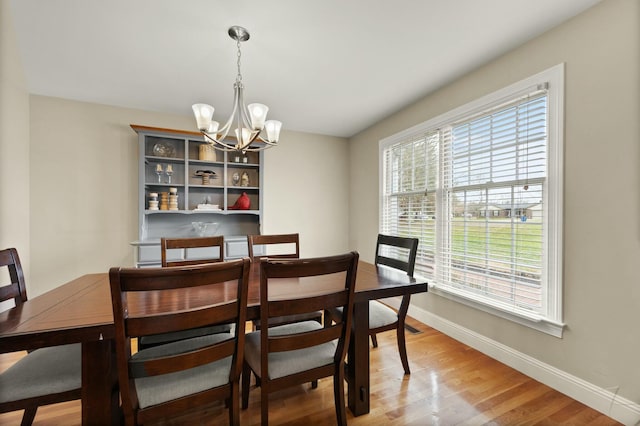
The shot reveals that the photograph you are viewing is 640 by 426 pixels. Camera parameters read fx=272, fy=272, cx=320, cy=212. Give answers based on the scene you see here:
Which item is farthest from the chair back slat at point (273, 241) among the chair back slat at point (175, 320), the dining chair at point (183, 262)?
the chair back slat at point (175, 320)

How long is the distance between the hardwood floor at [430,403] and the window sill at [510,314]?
0.38m

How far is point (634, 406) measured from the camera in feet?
4.88

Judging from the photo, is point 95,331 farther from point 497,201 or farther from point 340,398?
point 497,201

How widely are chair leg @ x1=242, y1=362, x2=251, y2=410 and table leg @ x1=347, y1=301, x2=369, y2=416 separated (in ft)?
1.96

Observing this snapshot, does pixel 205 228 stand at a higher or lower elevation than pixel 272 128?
lower

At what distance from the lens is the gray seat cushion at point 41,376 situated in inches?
43.1

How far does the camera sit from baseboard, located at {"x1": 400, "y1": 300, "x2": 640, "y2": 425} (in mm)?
1527

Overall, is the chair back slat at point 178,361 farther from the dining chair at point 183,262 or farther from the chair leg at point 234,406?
the dining chair at point 183,262

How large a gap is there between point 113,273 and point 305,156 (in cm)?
343

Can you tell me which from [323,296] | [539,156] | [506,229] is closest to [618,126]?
[539,156]

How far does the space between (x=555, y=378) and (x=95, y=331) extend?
2.63m

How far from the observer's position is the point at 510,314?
6.77 ft

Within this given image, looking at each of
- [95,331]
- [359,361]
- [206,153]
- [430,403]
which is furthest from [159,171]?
[430,403]

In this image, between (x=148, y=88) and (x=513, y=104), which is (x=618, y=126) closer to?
(x=513, y=104)
